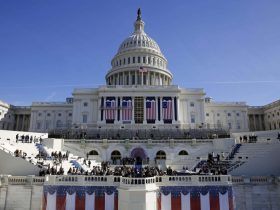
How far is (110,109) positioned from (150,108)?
11307 millimetres

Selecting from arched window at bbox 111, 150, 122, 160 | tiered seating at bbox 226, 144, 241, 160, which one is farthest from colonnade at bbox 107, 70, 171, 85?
tiered seating at bbox 226, 144, 241, 160

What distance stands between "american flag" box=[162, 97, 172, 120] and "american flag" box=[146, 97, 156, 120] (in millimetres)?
2596

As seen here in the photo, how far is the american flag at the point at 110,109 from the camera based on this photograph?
3189 inches

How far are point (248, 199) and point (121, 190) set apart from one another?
1368 cm

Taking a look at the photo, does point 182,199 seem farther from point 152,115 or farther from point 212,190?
point 152,115

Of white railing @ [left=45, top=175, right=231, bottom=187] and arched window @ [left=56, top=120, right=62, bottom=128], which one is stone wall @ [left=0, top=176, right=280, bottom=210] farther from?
arched window @ [left=56, top=120, right=62, bottom=128]

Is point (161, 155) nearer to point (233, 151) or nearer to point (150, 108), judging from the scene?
point (233, 151)

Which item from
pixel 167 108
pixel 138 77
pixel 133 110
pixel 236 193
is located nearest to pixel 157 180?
pixel 236 193

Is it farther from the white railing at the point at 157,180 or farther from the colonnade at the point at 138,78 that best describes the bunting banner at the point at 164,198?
the colonnade at the point at 138,78

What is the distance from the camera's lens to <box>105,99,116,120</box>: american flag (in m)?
81.0

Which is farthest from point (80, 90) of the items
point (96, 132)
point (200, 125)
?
point (200, 125)

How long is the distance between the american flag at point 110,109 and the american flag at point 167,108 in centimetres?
1411

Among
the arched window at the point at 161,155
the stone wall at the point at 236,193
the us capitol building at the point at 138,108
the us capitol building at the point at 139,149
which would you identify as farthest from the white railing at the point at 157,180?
the us capitol building at the point at 138,108

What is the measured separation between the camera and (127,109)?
267ft
